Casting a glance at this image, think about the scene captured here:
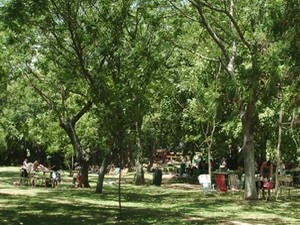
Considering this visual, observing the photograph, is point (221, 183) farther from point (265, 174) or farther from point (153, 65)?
point (153, 65)

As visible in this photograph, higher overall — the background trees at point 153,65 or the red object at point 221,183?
the background trees at point 153,65

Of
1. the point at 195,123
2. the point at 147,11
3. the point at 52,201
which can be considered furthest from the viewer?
the point at 195,123

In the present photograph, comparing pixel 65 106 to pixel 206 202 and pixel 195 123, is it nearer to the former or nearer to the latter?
pixel 195 123

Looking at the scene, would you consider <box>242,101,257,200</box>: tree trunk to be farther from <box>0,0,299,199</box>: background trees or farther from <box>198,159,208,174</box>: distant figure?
<box>198,159,208,174</box>: distant figure

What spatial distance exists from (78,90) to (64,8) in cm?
735

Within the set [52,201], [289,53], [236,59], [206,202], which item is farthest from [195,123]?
[289,53]

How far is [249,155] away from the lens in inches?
792

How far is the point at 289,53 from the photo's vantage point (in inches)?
337

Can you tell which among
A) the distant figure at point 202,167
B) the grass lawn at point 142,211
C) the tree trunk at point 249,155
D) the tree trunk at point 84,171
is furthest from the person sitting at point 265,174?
the distant figure at point 202,167

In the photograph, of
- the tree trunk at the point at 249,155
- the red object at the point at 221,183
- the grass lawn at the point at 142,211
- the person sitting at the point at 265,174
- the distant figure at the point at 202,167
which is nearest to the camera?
the grass lawn at the point at 142,211

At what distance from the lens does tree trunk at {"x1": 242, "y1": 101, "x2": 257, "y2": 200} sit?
65.4 feet

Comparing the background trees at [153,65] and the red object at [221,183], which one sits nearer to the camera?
the background trees at [153,65]

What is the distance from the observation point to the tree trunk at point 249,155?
65.4ft

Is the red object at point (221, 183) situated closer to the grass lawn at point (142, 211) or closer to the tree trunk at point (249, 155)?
the grass lawn at point (142, 211)
